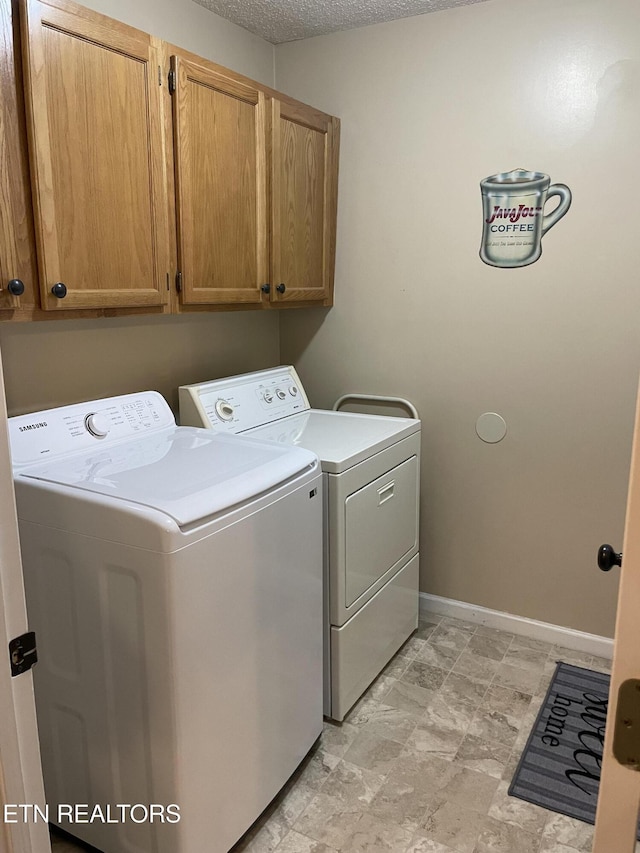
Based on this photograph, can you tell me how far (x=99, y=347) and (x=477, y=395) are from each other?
146 cm

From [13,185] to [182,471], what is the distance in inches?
31.0

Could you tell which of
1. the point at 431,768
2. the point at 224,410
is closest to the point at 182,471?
the point at 224,410

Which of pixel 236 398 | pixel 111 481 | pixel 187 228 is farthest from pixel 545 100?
pixel 111 481

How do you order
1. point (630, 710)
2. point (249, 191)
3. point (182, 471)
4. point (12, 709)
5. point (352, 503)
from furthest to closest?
point (249, 191)
point (352, 503)
point (182, 471)
point (12, 709)
point (630, 710)

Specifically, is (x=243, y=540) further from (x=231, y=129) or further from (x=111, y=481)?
(x=231, y=129)

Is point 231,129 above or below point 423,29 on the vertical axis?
below

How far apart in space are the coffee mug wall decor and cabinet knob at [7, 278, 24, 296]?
169 cm

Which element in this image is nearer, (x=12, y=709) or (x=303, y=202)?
(x=12, y=709)

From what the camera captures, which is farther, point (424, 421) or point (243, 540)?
point (424, 421)

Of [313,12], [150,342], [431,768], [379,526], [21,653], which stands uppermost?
[313,12]

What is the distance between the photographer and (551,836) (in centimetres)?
175

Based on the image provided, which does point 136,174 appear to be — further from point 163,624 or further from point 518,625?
point 518,625

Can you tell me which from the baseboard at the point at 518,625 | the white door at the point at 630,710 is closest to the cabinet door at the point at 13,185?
the white door at the point at 630,710

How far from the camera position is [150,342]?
7.73 feet
